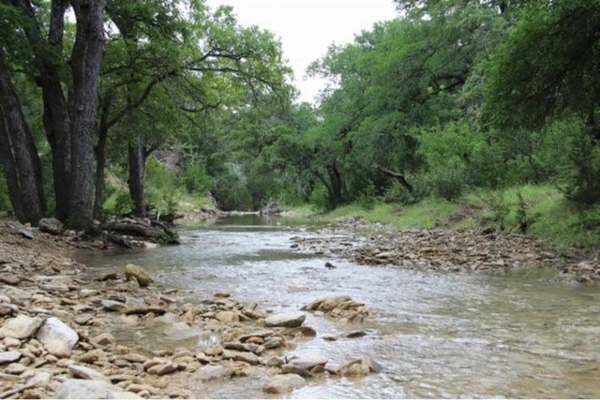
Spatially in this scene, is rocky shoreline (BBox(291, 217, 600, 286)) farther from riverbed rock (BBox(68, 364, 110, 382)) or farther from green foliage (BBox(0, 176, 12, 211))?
green foliage (BBox(0, 176, 12, 211))

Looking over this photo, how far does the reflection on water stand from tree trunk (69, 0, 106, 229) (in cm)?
270

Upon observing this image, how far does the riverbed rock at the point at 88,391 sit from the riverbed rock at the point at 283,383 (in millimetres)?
730

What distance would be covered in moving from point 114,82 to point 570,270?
1306cm

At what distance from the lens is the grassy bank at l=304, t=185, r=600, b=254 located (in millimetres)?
9352

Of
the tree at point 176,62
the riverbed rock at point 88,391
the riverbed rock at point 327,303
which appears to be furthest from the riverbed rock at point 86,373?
the tree at point 176,62

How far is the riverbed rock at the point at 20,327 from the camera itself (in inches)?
139

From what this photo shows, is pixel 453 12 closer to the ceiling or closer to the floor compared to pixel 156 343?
closer to the ceiling

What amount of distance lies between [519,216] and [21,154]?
427 inches

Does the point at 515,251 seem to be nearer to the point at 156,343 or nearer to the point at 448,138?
the point at 156,343

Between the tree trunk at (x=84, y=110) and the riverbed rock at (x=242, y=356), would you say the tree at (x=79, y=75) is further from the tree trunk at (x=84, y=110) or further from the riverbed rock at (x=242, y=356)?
the riverbed rock at (x=242, y=356)

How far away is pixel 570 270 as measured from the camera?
24.4ft

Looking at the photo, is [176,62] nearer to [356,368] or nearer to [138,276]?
[138,276]

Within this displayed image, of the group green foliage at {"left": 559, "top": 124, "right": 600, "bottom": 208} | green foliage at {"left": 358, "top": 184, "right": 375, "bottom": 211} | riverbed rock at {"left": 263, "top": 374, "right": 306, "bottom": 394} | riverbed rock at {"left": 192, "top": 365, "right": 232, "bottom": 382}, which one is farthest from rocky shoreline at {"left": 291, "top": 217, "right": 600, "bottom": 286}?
green foliage at {"left": 358, "top": 184, "right": 375, "bottom": 211}

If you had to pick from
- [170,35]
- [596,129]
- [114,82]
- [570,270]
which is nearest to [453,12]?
[596,129]
